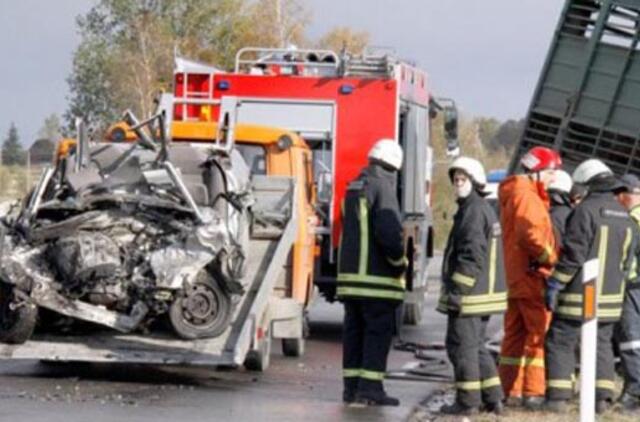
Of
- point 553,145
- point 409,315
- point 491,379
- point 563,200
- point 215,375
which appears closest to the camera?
point 491,379

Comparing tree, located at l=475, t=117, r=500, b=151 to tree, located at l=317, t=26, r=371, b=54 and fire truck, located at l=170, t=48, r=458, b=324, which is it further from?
fire truck, located at l=170, t=48, r=458, b=324

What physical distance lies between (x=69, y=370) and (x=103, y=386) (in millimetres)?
1283

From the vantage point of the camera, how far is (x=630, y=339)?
13.2 meters

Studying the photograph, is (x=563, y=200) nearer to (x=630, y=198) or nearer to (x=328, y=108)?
(x=630, y=198)

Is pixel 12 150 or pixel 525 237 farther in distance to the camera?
pixel 12 150

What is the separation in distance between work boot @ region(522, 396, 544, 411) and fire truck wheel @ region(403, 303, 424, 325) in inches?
313

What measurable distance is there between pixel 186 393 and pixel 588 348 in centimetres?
399

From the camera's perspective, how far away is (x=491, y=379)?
12.4 m

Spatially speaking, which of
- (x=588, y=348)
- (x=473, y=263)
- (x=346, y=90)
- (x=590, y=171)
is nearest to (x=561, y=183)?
(x=590, y=171)

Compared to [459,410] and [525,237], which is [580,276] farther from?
[459,410]

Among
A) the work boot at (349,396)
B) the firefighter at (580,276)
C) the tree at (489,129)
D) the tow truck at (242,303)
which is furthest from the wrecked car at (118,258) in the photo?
the tree at (489,129)

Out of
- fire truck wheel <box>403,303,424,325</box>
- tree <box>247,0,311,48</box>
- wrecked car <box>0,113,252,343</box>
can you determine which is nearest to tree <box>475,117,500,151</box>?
tree <box>247,0,311,48</box>

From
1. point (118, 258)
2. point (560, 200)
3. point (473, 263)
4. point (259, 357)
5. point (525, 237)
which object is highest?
point (560, 200)

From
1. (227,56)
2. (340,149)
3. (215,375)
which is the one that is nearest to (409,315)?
(340,149)
